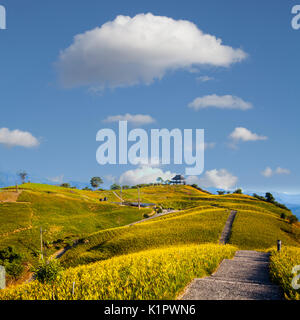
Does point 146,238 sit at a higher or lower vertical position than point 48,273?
lower

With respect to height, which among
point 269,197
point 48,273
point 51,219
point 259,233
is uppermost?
point 269,197

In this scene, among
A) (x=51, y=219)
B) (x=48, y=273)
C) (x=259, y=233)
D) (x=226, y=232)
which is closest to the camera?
(x=48, y=273)

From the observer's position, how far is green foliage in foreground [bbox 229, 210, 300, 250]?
4400 cm

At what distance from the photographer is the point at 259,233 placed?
4916 centimetres

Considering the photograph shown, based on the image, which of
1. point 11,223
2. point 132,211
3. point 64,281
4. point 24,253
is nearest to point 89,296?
point 64,281

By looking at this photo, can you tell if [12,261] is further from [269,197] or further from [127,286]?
[269,197]

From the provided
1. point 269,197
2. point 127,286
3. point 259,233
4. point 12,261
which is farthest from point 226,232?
point 269,197

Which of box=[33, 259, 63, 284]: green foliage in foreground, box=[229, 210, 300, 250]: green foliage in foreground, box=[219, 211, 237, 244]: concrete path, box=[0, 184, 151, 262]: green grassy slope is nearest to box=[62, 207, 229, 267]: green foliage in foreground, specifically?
box=[219, 211, 237, 244]: concrete path

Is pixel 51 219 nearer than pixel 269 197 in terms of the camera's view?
Yes

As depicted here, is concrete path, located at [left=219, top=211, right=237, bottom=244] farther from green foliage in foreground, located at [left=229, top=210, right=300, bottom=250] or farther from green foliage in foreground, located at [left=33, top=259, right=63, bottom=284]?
green foliage in foreground, located at [left=33, top=259, right=63, bottom=284]
